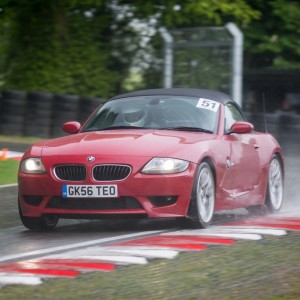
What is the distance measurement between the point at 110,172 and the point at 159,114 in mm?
1459

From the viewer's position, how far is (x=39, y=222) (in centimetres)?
1056

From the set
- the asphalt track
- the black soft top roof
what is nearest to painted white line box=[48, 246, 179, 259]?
the asphalt track

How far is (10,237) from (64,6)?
A: 2143 centimetres

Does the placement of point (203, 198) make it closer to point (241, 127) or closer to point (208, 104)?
point (241, 127)

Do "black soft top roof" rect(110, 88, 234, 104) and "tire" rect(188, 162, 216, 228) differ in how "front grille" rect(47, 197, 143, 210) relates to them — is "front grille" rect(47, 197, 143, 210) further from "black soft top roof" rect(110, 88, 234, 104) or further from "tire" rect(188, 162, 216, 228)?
"black soft top roof" rect(110, 88, 234, 104)

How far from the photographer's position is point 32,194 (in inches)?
404

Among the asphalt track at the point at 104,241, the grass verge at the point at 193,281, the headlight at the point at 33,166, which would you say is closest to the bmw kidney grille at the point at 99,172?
the headlight at the point at 33,166

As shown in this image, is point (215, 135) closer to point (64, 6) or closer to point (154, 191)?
point (154, 191)

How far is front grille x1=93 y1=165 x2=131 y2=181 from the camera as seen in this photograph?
9.95 m

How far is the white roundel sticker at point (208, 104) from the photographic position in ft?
37.7

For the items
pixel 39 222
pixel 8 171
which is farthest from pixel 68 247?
pixel 8 171

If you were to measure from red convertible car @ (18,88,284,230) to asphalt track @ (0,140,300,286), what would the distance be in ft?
0.77

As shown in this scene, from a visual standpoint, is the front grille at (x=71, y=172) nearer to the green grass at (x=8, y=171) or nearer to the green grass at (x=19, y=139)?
the green grass at (x=8, y=171)

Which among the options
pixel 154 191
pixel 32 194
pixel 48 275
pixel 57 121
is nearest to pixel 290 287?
pixel 48 275
